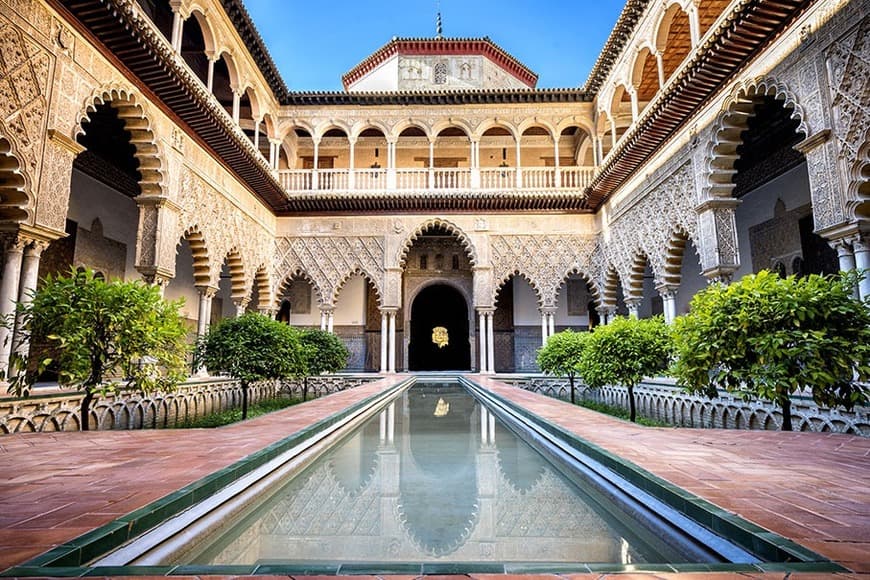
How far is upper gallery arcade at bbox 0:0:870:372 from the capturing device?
489cm

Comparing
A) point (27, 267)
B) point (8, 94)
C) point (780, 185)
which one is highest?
point (780, 185)

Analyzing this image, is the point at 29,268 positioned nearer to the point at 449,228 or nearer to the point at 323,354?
the point at 323,354

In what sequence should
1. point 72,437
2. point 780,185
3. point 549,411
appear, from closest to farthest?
1. point 72,437
2. point 549,411
3. point 780,185

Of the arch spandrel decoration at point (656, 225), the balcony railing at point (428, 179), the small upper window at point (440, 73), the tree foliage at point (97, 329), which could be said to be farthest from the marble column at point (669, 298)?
the small upper window at point (440, 73)

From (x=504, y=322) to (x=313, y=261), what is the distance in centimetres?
580

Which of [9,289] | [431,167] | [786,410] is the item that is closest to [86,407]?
[9,289]

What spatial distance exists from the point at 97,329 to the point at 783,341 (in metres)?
5.43

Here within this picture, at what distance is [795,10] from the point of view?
5.27 meters

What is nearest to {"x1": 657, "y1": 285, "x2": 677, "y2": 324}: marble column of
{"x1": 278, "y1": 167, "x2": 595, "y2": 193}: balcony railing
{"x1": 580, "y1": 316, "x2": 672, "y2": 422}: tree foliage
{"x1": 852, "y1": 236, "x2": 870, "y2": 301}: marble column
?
{"x1": 580, "y1": 316, "x2": 672, "y2": 422}: tree foliage

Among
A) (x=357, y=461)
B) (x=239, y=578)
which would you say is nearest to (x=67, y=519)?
(x=239, y=578)

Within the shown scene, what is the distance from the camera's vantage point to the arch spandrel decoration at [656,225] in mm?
7680

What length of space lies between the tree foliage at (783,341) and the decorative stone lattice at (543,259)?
808 centimetres

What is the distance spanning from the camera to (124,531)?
4.71 ft

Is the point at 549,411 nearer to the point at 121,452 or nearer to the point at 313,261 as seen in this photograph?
the point at 121,452
